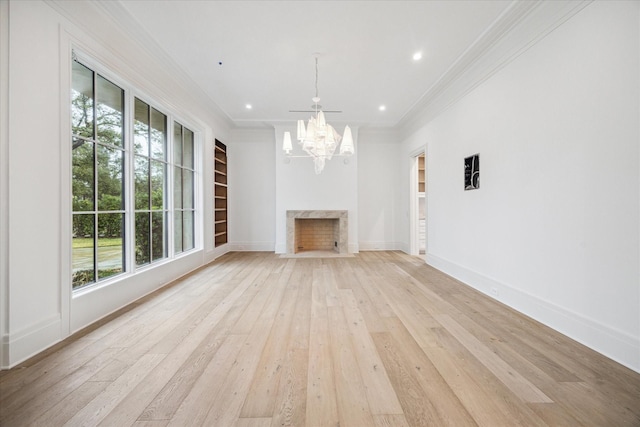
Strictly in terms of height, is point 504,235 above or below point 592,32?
below

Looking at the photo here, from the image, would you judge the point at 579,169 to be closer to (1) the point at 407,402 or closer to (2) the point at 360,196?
(1) the point at 407,402

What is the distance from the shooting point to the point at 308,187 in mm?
6570

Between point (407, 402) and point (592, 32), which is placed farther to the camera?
point (592, 32)

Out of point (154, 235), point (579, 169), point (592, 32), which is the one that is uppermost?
point (592, 32)

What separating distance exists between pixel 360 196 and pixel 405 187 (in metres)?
1.12

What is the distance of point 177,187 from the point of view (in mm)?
4465

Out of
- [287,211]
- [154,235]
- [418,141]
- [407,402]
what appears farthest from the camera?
[287,211]

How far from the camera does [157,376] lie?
1.76 m

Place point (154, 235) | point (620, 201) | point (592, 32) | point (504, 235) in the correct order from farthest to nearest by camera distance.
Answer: point (154, 235)
point (504, 235)
point (592, 32)
point (620, 201)

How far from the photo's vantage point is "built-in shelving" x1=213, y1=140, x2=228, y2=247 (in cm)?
617

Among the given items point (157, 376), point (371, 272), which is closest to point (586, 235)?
point (371, 272)

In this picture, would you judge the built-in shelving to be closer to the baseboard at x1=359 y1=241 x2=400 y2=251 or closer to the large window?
the large window

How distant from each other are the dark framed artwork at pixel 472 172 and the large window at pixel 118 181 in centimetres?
433

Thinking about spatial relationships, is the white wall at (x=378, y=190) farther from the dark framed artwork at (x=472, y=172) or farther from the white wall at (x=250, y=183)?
the dark framed artwork at (x=472, y=172)
